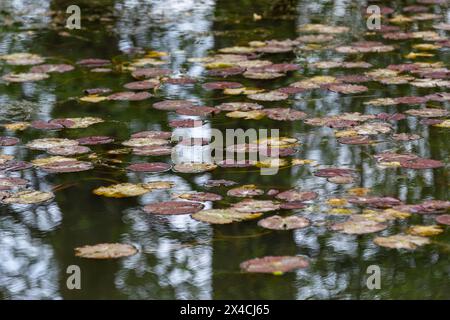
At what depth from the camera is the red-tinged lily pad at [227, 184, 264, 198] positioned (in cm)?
324

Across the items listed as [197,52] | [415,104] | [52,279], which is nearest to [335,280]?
[52,279]

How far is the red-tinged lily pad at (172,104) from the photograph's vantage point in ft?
14.3

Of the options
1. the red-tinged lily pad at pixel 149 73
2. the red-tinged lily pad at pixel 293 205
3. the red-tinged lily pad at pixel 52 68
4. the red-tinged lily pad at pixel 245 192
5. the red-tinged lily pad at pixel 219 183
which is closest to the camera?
the red-tinged lily pad at pixel 293 205

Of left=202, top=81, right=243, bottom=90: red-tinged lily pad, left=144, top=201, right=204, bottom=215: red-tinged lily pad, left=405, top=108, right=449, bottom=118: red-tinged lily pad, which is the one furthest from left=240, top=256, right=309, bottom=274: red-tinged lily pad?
left=202, top=81, right=243, bottom=90: red-tinged lily pad

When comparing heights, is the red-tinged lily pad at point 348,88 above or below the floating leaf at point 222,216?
above

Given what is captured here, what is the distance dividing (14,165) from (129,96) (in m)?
1.06

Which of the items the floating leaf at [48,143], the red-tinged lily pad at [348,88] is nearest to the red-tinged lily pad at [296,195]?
the floating leaf at [48,143]

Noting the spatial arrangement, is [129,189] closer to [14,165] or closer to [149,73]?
[14,165]

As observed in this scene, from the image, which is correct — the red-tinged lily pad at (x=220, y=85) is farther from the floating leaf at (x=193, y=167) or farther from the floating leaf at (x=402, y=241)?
the floating leaf at (x=402, y=241)

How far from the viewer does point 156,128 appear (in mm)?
4086

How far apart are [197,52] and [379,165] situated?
88.1 inches

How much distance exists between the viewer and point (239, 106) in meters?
4.35

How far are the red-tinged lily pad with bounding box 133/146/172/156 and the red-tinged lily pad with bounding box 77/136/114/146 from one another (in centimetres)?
17

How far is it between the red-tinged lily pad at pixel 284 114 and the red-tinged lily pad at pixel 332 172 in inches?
28.1
